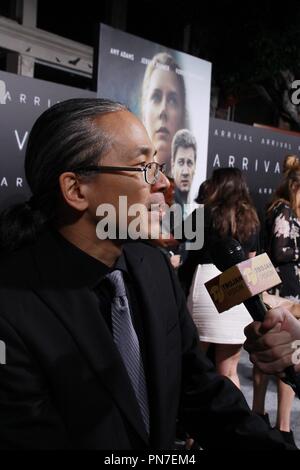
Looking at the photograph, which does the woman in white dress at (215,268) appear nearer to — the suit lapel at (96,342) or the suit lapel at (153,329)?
the suit lapel at (153,329)

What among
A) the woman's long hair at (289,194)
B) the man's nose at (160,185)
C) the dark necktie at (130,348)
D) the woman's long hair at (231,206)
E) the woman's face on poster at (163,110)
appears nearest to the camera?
the dark necktie at (130,348)

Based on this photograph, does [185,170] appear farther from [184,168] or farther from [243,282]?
[243,282]

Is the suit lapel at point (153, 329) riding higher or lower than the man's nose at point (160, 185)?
lower

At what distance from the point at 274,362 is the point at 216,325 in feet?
6.99

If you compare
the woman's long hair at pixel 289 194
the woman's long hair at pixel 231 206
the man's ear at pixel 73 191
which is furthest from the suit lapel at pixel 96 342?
the woman's long hair at pixel 289 194

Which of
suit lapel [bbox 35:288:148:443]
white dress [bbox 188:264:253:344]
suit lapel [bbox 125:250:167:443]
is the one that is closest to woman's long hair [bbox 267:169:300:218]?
white dress [bbox 188:264:253:344]

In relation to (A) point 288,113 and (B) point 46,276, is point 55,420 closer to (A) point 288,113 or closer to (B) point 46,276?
(B) point 46,276

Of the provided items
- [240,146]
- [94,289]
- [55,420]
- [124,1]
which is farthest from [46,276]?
[124,1]

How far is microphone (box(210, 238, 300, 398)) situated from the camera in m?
1.17

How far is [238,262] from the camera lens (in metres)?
1.28

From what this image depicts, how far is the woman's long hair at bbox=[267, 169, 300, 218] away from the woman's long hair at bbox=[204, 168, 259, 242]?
1.53 ft

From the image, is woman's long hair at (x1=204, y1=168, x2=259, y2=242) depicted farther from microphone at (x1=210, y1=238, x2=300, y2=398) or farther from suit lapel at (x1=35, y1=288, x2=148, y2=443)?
suit lapel at (x1=35, y1=288, x2=148, y2=443)

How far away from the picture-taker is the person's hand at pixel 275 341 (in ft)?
3.76

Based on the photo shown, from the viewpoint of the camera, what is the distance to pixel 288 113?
9875mm
